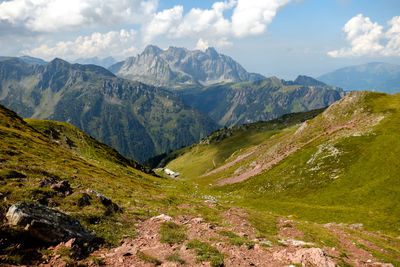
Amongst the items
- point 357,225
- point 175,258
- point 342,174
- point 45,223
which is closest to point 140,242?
point 175,258

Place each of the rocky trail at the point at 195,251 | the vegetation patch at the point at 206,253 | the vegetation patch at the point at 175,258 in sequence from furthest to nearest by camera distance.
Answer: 1. the vegetation patch at the point at 206,253
2. the vegetation patch at the point at 175,258
3. the rocky trail at the point at 195,251

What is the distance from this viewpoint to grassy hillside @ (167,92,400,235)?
42844mm

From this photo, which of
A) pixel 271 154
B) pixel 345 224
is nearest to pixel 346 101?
pixel 271 154

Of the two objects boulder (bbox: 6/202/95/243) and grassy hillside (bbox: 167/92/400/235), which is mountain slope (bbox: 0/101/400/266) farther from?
grassy hillside (bbox: 167/92/400/235)

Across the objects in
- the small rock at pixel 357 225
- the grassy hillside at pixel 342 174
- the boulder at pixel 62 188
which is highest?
the boulder at pixel 62 188

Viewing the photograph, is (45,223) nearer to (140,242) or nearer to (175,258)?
(140,242)

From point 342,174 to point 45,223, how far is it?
5995 centimetres

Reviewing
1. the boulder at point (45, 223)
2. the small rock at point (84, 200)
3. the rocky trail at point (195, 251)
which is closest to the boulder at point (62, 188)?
the small rock at point (84, 200)

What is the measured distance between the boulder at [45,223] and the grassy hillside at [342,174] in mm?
42552

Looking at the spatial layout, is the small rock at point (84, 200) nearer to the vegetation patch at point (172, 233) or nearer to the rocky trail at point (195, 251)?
the rocky trail at point (195, 251)

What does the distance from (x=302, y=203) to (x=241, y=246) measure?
40.7 meters

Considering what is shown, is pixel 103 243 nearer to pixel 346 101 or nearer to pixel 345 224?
pixel 345 224

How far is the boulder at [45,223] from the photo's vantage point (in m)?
12.8

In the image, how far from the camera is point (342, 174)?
53.1m
